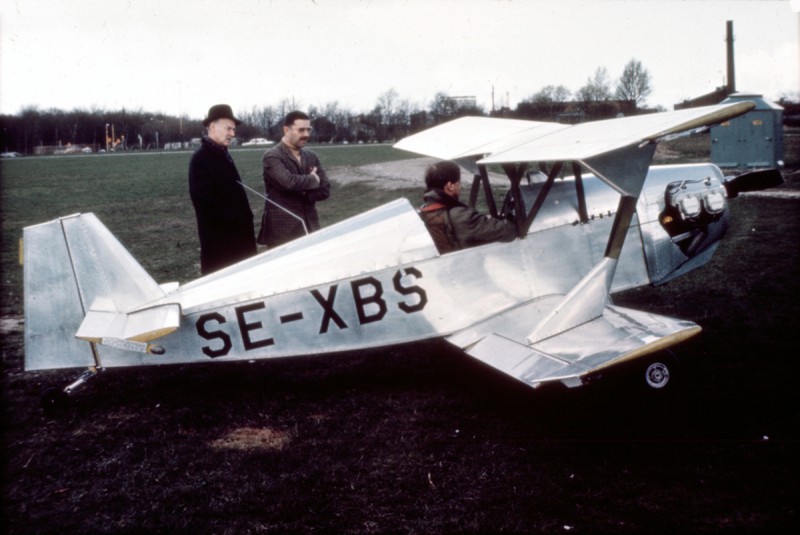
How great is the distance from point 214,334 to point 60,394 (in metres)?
1.16

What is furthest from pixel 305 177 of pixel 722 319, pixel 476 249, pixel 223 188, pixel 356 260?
pixel 722 319

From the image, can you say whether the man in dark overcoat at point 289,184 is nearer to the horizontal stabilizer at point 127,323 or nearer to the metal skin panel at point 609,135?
the horizontal stabilizer at point 127,323

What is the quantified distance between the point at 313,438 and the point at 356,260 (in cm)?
118

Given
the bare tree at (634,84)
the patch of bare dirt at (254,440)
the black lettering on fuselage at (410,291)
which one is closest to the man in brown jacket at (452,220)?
the black lettering on fuselage at (410,291)

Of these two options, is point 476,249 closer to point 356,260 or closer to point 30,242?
point 356,260

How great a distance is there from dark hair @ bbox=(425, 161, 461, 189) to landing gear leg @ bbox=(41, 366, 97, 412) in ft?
8.70

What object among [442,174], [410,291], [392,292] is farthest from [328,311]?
[442,174]

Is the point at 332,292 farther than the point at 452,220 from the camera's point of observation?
No

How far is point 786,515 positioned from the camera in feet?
9.59

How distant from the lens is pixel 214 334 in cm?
408

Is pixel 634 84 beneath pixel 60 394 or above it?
above

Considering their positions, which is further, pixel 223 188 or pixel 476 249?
pixel 223 188

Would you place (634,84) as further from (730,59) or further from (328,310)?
(328,310)

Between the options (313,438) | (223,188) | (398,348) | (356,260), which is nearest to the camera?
(313,438)
